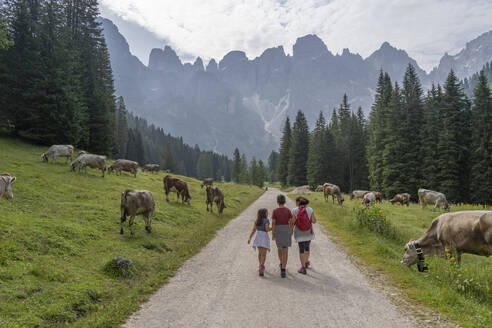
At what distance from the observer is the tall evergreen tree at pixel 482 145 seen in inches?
1382

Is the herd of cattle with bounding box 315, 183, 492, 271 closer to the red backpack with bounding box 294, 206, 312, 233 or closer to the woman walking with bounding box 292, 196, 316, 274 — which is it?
the woman walking with bounding box 292, 196, 316, 274

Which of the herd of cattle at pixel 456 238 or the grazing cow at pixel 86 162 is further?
the grazing cow at pixel 86 162

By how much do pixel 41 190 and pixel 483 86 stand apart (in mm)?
52724

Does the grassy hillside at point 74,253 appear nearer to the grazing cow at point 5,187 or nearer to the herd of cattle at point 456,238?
the grazing cow at point 5,187

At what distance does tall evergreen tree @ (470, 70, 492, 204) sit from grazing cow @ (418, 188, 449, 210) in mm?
16191

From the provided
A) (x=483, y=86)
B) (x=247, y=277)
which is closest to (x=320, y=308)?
(x=247, y=277)

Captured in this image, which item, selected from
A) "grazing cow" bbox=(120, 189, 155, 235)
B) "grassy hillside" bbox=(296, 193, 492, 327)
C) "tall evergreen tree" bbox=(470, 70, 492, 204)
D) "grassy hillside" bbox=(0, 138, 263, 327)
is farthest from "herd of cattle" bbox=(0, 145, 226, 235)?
"tall evergreen tree" bbox=(470, 70, 492, 204)

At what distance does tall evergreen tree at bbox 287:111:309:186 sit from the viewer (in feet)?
235

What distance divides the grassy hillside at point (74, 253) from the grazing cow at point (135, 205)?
59cm

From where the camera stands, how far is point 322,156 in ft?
200

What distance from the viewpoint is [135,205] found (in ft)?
37.8

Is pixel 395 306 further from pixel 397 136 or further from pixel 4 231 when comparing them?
pixel 397 136

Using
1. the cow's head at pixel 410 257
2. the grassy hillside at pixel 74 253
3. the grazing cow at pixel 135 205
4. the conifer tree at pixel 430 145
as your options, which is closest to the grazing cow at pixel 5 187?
the grassy hillside at pixel 74 253

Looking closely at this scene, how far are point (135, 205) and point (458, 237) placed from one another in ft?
39.3
